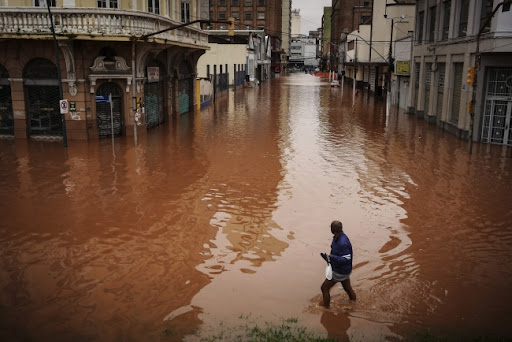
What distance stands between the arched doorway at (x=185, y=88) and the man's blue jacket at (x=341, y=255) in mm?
28318

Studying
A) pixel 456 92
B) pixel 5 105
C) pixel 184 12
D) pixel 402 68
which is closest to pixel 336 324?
pixel 5 105

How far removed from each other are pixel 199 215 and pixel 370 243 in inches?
190

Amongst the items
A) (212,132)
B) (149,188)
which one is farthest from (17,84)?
(149,188)

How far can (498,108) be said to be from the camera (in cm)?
2447

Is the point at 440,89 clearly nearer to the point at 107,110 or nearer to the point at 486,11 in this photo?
the point at 486,11

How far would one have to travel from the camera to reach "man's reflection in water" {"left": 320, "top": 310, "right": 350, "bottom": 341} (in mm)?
7542

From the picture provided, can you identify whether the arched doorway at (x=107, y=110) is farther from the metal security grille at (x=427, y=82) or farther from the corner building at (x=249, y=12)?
the corner building at (x=249, y=12)

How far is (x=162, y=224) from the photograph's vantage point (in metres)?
12.7

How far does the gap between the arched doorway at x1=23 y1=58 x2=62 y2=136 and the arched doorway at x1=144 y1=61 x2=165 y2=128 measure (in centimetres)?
494

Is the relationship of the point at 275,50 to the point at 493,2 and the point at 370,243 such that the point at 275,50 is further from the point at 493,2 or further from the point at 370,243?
the point at 370,243

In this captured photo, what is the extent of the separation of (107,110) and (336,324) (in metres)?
20.4

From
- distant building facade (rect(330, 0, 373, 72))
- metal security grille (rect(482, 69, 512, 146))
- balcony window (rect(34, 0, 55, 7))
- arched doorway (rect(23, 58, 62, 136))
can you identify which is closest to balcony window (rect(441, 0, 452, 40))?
metal security grille (rect(482, 69, 512, 146))

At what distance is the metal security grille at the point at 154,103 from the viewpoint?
28172 mm

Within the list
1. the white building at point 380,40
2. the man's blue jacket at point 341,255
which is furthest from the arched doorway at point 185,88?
the man's blue jacket at point 341,255
